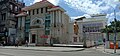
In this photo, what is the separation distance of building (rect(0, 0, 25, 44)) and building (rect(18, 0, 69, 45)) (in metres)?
2.52

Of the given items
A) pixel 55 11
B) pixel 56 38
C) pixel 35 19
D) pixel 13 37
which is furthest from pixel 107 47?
pixel 13 37

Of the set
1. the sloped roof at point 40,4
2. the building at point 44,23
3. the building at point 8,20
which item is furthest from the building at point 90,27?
the building at point 8,20

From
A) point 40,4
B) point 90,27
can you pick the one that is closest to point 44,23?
point 40,4

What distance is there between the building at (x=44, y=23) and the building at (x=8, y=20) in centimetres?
252

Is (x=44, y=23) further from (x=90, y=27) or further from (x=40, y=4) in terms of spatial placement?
(x=90, y=27)

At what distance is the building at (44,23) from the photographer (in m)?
48.3

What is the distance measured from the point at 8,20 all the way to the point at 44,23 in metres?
12.8

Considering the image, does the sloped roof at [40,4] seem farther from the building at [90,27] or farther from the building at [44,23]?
the building at [90,27]

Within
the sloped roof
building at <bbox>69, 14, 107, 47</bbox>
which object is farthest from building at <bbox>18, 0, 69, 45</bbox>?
building at <bbox>69, 14, 107, 47</bbox>

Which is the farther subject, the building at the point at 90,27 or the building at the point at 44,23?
the building at the point at 44,23

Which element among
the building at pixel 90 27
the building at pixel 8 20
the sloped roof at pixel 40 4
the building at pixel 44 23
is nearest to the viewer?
the building at pixel 90 27

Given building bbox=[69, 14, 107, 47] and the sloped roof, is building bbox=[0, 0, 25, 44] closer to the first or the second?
the sloped roof

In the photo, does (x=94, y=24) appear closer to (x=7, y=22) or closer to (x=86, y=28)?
(x=86, y=28)

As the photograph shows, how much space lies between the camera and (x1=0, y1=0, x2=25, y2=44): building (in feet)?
185
